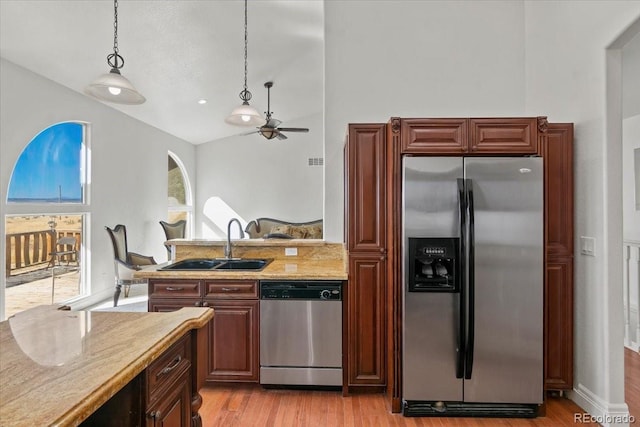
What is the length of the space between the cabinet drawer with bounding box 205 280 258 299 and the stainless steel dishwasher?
12cm

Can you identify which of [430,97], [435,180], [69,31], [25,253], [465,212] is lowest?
[25,253]

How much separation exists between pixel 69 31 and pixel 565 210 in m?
4.46

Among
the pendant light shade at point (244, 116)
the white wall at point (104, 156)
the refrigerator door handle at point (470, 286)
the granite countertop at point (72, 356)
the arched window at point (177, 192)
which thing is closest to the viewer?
the granite countertop at point (72, 356)

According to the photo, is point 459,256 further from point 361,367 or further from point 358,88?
point 358,88

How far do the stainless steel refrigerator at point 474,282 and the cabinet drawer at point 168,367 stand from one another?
1426 mm

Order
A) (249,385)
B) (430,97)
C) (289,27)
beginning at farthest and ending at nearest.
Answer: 1. (289,27)
2. (430,97)
3. (249,385)

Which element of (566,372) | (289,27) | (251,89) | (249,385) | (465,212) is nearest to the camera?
(465,212)

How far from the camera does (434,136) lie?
7.73 feet

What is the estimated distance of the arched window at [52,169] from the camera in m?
3.79

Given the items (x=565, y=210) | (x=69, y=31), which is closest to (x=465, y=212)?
(x=565, y=210)

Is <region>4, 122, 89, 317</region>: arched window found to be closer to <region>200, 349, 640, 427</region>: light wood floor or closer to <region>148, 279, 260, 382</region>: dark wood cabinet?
<region>148, 279, 260, 382</region>: dark wood cabinet

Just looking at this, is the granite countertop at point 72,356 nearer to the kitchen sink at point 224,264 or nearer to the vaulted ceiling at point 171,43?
the kitchen sink at point 224,264

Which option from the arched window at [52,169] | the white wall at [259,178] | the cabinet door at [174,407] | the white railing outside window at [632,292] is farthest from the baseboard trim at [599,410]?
the white wall at [259,178]

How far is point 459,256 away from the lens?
2256 millimetres
